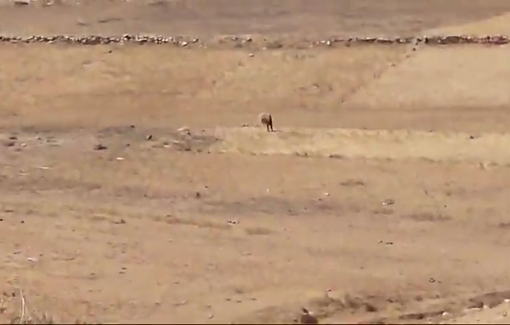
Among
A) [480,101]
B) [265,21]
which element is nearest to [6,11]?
[265,21]

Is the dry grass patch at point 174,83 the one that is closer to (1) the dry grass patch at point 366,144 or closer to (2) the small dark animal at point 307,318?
(1) the dry grass patch at point 366,144

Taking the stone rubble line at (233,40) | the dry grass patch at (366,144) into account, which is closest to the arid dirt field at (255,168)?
the dry grass patch at (366,144)

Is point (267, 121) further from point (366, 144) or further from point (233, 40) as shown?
point (233, 40)

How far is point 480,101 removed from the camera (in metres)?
13.4

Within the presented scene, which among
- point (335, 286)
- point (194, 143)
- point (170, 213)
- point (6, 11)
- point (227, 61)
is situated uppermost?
point (6, 11)

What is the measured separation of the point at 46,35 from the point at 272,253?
25.8 ft

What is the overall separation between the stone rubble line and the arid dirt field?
18 centimetres

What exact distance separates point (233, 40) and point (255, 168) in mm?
4129

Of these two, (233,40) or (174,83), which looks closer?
(174,83)

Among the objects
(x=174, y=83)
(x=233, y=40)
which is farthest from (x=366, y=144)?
(x=233, y=40)

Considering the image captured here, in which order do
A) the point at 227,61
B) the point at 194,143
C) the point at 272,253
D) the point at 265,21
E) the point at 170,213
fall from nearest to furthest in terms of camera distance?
the point at 272,253, the point at 170,213, the point at 194,143, the point at 227,61, the point at 265,21

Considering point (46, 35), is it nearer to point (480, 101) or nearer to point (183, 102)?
point (183, 102)

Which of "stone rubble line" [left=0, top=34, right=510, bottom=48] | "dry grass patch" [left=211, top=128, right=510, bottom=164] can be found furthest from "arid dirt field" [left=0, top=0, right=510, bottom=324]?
"stone rubble line" [left=0, top=34, right=510, bottom=48]

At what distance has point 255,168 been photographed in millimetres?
11656
